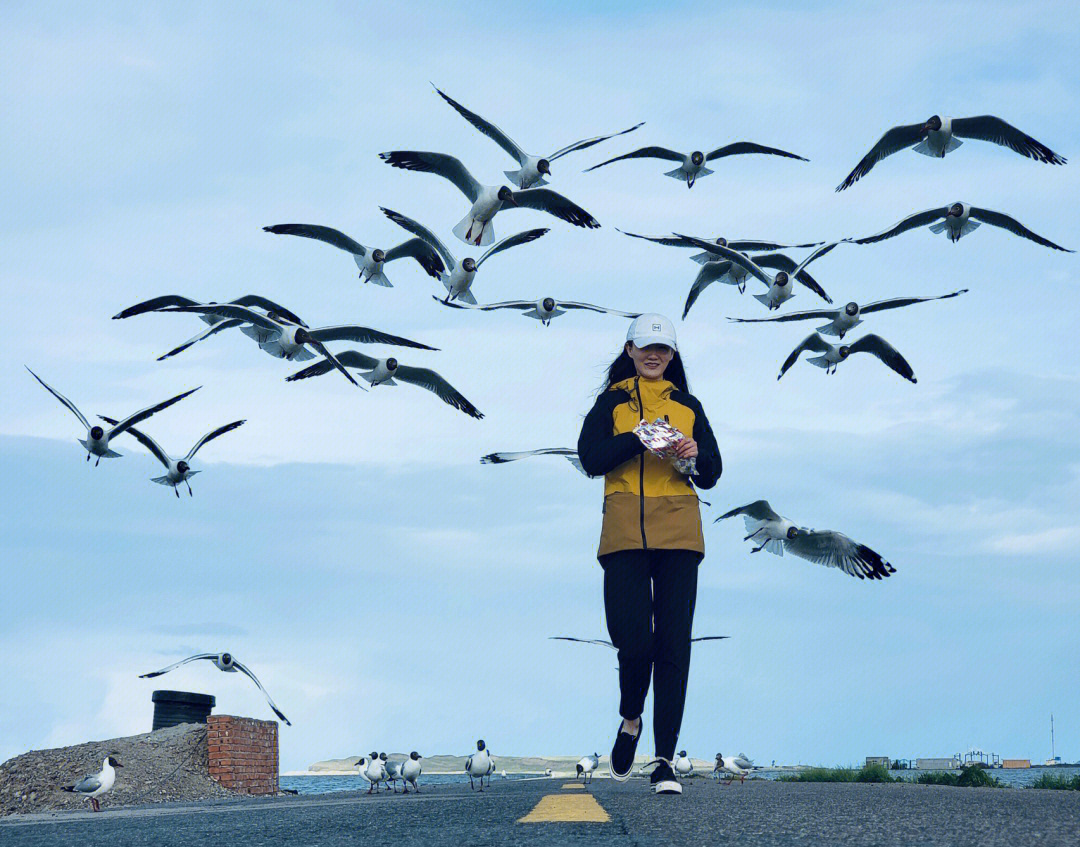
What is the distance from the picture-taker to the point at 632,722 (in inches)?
251

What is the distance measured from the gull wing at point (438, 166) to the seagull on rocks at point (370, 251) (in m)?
1.45

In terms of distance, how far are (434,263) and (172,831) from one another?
16.6 meters

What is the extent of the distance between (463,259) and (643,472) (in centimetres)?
1210

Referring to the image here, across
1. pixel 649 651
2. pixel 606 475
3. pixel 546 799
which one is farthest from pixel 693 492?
pixel 546 799

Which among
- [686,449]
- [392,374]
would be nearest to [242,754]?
[392,374]

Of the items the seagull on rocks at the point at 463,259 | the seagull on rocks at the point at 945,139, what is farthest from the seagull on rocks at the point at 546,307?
the seagull on rocks at the point at 945,139

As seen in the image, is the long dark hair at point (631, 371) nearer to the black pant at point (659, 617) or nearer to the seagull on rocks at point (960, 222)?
the black pant at point (659, 617)

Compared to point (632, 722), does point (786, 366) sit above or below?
above

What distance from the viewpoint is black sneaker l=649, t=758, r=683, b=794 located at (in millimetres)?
6062

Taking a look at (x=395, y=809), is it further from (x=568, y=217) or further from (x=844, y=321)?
(x=568, y=217)

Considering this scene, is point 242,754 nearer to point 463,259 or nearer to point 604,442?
point 463,259

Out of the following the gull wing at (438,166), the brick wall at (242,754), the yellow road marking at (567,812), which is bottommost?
the yellow road marking at (567,812)

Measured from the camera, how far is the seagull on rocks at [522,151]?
1831cm

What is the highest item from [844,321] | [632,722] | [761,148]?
[761,148]
